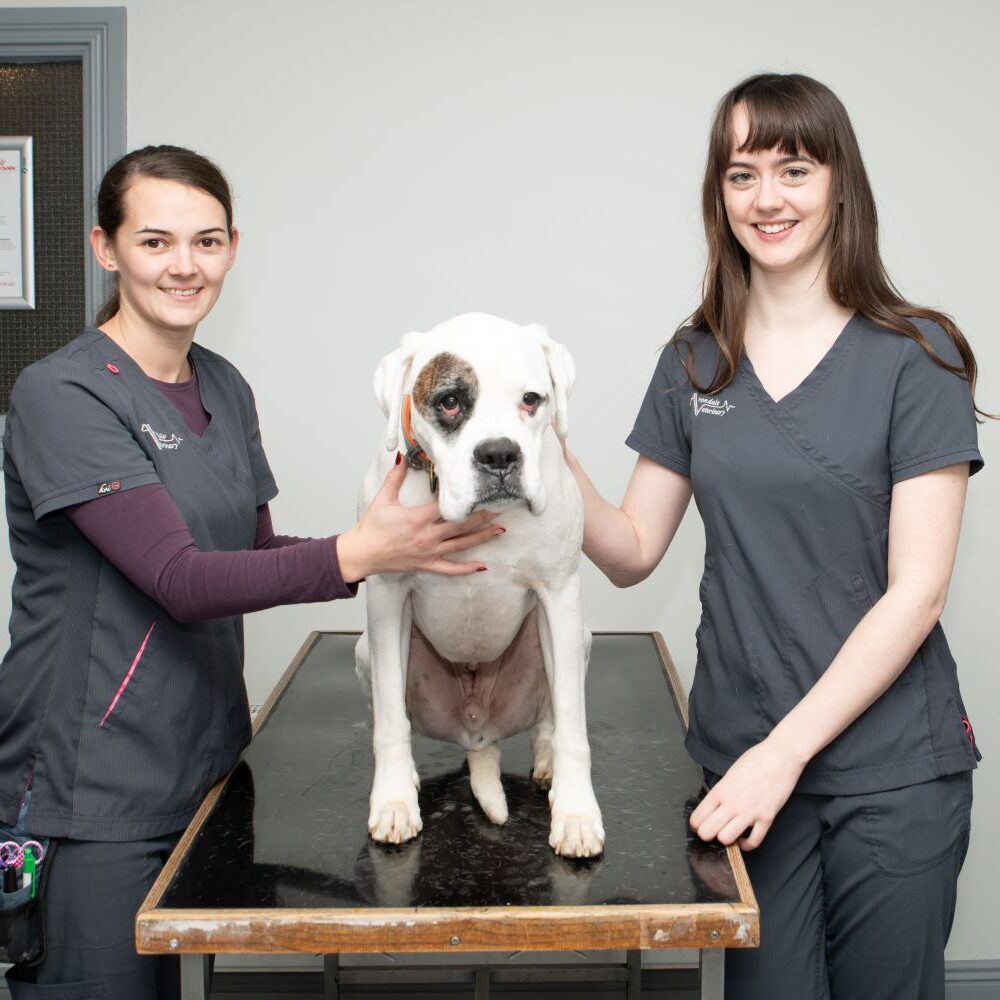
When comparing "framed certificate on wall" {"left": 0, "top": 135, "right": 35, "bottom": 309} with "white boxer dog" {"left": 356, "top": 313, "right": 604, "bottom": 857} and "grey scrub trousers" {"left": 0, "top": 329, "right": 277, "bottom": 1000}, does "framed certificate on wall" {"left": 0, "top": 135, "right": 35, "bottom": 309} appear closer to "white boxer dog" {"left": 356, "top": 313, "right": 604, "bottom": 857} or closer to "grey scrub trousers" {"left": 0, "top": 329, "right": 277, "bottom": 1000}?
"grey scrub trousers" {"left": 0, "top": 329, "right": 277, "bottom": 1000}

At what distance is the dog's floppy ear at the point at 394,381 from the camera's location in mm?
1695

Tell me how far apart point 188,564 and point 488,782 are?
0.63 metres

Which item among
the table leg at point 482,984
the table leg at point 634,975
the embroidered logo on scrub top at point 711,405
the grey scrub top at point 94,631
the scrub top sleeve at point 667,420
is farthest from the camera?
the table leg at point 634,975

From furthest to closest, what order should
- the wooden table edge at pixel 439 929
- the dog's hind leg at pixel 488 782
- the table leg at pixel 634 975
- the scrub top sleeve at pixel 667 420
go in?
the table leg at pixel 634 975 < the scrub top sleeve at pixel 667 420 < the dog's hind leg at pixel 488 782 < the wooden table edge at pixel 439 929

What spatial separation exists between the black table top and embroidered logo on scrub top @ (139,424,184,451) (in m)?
0.60

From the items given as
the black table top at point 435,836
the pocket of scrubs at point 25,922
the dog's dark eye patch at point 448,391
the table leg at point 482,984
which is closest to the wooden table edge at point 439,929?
the black table top at point 435,836

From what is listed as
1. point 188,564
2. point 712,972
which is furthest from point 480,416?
point 712,972

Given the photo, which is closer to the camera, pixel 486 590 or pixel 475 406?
pixel 475 406

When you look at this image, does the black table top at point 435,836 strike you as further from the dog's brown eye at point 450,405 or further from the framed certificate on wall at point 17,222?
the framed certificate on wall at point 17,222

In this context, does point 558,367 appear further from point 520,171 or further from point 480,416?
point 520,171

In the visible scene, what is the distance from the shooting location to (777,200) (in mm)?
1818

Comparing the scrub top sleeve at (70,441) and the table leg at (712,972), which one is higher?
the scrub top sleeve at (70,441)

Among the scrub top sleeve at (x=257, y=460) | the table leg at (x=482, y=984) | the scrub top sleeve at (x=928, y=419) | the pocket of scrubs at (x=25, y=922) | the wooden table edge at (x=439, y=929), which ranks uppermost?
the scrub top sleeve at (x=928, y=419)

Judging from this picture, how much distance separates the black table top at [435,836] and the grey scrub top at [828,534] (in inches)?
9.2
